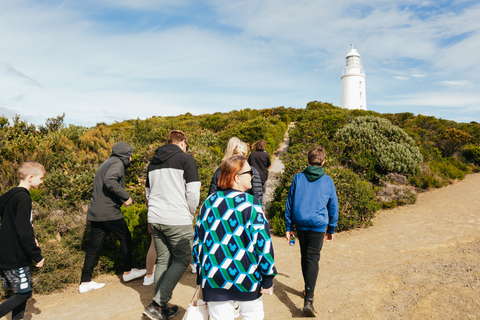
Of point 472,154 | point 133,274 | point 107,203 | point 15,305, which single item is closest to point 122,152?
point 107,203

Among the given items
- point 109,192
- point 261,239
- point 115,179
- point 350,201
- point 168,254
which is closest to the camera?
point 261,239

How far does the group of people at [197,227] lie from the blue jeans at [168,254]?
0.01 m

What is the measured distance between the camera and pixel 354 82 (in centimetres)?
3619

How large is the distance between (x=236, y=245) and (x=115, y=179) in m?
2.28

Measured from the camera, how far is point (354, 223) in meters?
6.61

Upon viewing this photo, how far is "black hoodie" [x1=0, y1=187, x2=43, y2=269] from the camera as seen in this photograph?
281 centimetres

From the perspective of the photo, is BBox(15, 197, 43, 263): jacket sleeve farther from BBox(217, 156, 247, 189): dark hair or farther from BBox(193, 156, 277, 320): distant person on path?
BBox(217, 156, 247, 189): dark hair

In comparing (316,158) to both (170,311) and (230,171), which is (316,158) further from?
(170,311)

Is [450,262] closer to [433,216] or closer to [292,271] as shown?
[292,271]

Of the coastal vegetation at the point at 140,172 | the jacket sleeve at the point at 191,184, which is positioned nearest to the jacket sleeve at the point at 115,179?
the jacket sleeve at the point at 191,184

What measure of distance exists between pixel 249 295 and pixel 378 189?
809 cm

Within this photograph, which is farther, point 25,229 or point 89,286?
point 89,286

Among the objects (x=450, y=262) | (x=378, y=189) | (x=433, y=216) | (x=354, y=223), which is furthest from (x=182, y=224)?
(x=378, y=189)

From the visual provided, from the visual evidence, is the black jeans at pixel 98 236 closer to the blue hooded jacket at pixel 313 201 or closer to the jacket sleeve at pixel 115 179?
→ the jacket sleeve at pixel 115 179
